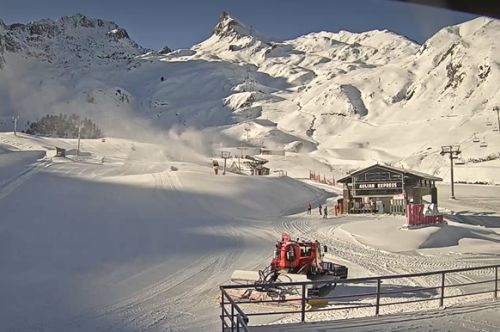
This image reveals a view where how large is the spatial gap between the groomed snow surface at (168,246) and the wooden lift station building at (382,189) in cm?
Result: 271

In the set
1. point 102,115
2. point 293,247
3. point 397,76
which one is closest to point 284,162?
point 293,247

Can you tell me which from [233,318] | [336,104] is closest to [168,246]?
[233,318]

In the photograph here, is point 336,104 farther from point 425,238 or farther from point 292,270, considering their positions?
point 292,270

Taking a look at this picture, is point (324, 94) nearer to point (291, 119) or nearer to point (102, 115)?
point (291, 119)

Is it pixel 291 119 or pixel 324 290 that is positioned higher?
pixel 291 119

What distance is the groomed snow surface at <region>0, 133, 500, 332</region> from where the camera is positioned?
11.1 meters

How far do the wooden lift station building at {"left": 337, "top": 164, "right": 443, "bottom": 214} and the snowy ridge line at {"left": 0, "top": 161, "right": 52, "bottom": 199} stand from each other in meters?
26.1

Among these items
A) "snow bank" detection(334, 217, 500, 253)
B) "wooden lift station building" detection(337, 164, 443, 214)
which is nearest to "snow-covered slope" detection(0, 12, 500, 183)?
"wooden lift station building" detection(337, 164, 443, 214)

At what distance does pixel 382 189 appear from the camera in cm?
3894

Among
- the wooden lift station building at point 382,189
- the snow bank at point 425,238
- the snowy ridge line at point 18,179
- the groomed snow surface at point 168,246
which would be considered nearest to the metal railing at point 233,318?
the groomed snow surface at point 168,246

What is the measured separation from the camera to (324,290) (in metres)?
13.1

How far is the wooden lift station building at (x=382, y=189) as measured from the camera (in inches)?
1503

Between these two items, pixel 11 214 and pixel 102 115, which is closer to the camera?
pixel 11 214

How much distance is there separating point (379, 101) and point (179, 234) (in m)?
120
